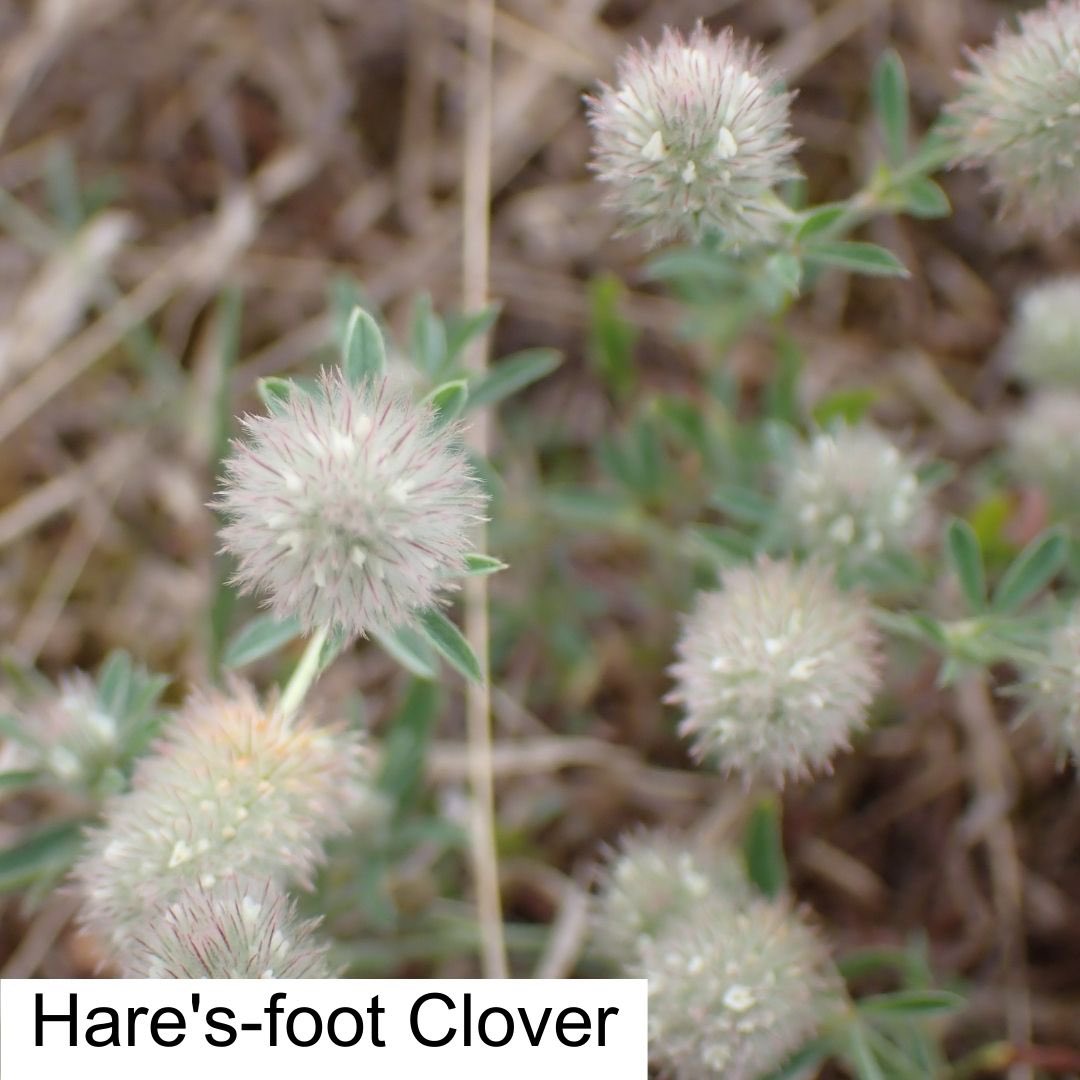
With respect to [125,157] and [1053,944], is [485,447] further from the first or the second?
[1053,944]

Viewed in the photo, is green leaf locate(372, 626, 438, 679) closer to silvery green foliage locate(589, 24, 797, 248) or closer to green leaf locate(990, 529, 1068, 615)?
silvery green foliage locate(589, 24, 797, 248)

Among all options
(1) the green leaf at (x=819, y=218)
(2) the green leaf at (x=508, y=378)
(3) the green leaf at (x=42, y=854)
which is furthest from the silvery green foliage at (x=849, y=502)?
(3) the green leaf at (x=42, y=854)

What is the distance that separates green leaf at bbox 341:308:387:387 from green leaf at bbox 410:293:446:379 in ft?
1.81

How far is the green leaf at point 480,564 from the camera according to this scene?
7.48ft

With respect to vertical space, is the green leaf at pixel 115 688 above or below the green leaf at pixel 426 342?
below

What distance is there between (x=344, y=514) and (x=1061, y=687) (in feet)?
5.66

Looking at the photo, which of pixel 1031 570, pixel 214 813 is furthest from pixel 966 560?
pixel 214 813

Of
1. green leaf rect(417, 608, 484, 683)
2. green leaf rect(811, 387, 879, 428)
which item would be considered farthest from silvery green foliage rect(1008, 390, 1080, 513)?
green leaf rect(417, 608, 484, 683)

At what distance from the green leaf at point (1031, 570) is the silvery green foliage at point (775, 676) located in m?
0.48

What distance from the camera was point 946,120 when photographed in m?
3.07

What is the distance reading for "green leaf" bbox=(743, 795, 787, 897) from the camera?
326 cm

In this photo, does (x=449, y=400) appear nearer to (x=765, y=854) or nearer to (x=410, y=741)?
(x=410, y=741)

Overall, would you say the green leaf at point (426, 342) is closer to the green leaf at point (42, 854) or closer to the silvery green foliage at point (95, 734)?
the silvery green foliage at point (95, 734)

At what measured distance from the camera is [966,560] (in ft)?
10.0
